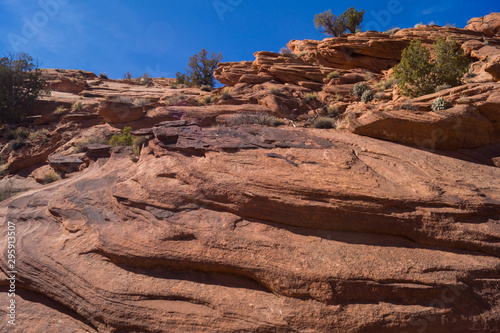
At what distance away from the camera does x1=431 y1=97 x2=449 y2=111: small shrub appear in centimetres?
762

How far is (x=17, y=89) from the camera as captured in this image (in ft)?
70.2

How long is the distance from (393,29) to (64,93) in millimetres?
34106

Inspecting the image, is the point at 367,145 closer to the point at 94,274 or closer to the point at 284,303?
the point at 284,303

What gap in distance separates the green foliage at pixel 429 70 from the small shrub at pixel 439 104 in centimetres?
601

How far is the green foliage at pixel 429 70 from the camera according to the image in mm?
12703

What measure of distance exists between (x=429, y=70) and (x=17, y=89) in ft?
101

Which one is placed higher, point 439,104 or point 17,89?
point 17,89

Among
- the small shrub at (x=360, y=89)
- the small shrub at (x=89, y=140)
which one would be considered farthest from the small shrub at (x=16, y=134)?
the small shrub at (x=360, y=89)

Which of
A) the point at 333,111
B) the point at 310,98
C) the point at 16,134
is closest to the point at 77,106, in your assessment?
the point at 16,134

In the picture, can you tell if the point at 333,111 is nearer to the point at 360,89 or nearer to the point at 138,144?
the point at 360,89

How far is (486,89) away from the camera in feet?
25.9

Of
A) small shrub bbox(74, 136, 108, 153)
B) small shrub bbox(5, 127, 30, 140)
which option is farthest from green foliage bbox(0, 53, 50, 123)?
small shrub bbox(74, 136, 108, 153)

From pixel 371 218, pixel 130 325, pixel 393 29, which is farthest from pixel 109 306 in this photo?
pixel 393 29

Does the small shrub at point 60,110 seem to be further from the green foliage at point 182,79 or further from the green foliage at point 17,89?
the green foliage at point 182,79
